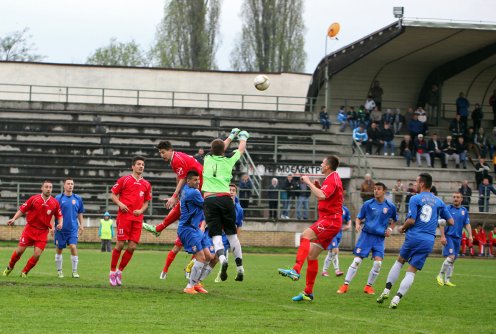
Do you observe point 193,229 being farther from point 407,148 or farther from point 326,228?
point 407,148

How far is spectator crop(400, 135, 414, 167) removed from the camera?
43.1 m

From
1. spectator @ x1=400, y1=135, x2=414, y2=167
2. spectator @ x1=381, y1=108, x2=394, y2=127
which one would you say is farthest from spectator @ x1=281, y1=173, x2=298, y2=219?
spectator @ x1=381, y1=108, x2=394, y2=127

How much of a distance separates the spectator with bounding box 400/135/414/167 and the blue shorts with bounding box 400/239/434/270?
92.7ft

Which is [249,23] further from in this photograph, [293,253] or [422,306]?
[422,306]

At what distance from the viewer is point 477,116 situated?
47.3 meters

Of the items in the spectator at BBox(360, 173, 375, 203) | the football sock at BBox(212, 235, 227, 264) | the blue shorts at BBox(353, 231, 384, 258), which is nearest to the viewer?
→ the football sock at BBox(212, 235, 227, 264)

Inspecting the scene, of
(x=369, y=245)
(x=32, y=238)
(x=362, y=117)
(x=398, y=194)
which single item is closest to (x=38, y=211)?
(x=32, y=238)

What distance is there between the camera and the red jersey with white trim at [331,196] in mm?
15211

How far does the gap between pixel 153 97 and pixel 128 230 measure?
33584 mm

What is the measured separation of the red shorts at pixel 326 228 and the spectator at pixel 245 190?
73.2 ft

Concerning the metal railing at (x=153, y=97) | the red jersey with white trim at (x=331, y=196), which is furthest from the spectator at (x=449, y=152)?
the red jersey with white trim at (x=331, y=196)

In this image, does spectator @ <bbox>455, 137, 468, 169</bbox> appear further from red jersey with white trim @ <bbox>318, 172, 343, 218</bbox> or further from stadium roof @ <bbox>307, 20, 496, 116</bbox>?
red jersey with white trim @ <bbox>318, 172, 343, 218</bbox>

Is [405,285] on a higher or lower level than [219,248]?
lower

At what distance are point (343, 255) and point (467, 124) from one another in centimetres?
1649
